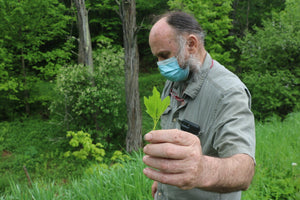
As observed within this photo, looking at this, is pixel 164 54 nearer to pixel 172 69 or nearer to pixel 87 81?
pixel 172 69

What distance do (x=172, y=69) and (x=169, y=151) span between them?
873 mm

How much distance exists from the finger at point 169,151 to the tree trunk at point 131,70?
7031 mm

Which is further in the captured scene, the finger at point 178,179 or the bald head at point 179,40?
the bald head at point 179,40

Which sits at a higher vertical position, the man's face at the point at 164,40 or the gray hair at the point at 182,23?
the gray hair at the point at 182,23

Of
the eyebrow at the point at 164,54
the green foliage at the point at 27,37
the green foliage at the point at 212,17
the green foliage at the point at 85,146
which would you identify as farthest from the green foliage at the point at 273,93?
the eyebrow at the point at 164,54

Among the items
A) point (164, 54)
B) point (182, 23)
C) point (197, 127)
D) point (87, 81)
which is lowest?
point (87, 81)

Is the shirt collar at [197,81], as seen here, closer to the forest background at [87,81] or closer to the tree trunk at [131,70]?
the tree trunk at [131,70]

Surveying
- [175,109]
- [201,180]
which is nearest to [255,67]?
[175,109]

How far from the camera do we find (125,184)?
2.95 meters

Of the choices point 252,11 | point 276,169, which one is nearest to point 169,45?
point 276,169

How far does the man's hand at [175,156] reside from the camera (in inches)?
28.9

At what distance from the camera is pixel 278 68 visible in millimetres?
10562

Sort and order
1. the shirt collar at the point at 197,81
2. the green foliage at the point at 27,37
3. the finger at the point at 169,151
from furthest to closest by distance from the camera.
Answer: the green foliage at the point at 27,37, the shirt collar at the point at 197,81, the finger at the point at 169,151

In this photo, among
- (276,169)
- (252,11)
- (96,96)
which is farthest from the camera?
(252,11)
